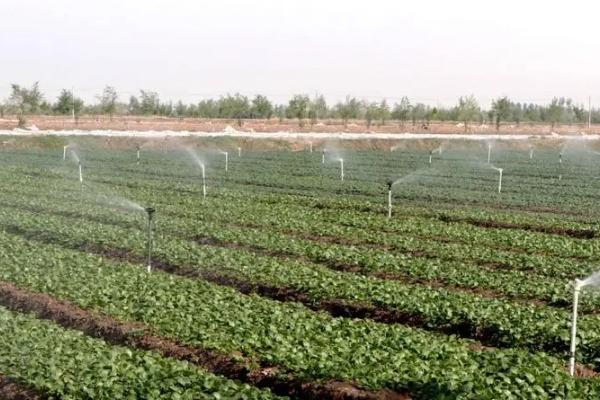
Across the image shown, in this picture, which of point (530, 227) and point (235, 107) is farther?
point (235, 107)

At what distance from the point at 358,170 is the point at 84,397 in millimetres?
42977

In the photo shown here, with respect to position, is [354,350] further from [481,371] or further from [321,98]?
[321,98]

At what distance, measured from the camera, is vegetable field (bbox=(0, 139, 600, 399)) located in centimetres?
1139

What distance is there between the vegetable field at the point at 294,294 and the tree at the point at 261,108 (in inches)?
3476

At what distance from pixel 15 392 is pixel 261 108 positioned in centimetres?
11714

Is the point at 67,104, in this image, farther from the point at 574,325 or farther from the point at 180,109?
the point at 574,325

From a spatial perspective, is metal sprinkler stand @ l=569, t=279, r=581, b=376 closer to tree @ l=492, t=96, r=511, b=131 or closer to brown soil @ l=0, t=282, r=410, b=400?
brown soil @ l=0, t=282, r=410, b=400

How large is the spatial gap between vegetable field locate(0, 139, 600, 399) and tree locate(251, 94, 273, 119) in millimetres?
88283

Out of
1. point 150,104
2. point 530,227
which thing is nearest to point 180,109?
point 150,104

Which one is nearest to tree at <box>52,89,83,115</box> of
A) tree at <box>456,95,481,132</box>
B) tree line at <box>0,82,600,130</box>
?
tree line at <box>0,82,600,130</box>

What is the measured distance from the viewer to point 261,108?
127m

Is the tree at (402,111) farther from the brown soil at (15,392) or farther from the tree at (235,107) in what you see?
the brown soil at (15,392)

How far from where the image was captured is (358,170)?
53.0 metres

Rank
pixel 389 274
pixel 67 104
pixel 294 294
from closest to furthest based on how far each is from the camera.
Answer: pixel 294 294, pixel 389 274, pixel 67 104
